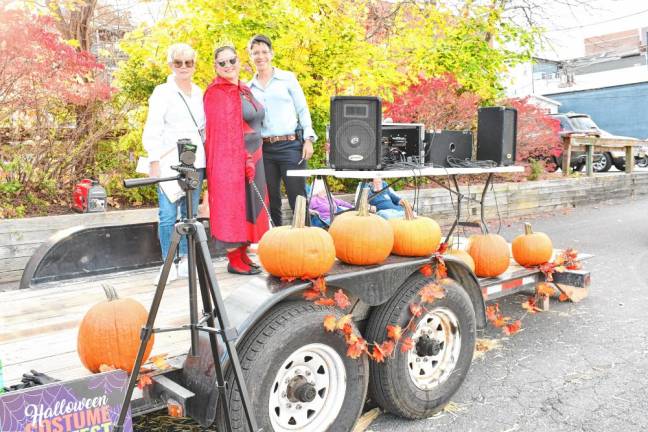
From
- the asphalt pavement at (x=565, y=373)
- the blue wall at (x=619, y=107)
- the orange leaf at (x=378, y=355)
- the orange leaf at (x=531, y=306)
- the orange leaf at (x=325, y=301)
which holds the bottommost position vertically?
the asphalt pavement at (x=565, y=373)

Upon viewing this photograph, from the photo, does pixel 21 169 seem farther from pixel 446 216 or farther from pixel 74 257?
pixel 446 216

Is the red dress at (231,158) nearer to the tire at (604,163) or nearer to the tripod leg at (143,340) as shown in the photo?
the tripod leg at (143,340)

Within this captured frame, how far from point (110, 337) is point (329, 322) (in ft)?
2.97

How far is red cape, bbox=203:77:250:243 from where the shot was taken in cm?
398

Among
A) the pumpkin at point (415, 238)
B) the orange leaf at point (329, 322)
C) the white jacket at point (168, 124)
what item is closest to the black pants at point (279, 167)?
the white jacket at point (168, 124)

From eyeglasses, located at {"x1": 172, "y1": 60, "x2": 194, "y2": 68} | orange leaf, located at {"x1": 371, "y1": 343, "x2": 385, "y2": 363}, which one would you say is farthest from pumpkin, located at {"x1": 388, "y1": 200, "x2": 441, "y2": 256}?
eyeglasses, located at {"x1": 172, "y1": 60, "x2": 194, "y2": 68}

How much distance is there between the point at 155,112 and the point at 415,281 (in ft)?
7.36

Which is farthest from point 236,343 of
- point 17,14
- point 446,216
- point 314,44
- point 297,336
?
point 446,216

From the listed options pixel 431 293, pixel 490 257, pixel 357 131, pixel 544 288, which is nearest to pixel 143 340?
pixel 431 293

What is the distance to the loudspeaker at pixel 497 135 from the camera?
545 centimetres

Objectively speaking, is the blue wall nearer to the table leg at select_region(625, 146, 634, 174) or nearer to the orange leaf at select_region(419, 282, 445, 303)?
the table leg at select_region(625, 146, 634, 174)

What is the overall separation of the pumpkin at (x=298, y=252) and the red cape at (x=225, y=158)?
4.61ft

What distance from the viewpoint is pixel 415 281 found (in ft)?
9.64

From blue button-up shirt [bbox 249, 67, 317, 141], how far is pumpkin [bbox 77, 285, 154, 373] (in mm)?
2676
